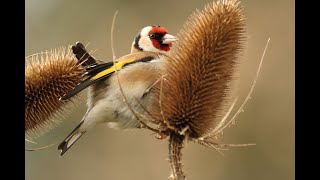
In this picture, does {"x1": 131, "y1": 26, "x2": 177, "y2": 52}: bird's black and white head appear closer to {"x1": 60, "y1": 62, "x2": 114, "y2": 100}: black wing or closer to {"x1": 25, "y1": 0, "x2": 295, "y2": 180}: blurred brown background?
{"x1": 60, "y1": 62, "x2": 114, "y2": 100}: black wing

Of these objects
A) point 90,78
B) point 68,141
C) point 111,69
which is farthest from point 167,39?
point 68,141

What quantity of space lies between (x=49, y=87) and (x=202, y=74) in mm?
1153

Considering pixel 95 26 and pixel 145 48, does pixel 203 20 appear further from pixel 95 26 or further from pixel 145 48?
pixel 95 26

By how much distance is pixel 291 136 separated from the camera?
9672mm

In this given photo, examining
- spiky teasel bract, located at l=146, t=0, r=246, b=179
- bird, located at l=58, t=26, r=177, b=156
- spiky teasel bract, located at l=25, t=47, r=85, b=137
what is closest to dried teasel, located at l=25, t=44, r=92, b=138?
spiky teasel bract, located at l=25, t=47, r=85, b=137

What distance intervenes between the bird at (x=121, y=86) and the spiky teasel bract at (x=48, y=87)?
12 cm

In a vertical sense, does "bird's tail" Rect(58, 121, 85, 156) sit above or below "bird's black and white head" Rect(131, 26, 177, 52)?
below

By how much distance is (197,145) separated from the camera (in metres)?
9.48

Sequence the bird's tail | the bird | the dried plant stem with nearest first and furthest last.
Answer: the dried plant stem < the bird < the bird's tail

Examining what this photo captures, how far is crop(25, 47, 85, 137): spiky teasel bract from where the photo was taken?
4734mm

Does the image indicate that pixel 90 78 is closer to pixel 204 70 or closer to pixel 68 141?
pixel 68 141

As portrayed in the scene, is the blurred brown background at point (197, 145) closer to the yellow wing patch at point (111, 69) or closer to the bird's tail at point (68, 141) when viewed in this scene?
the bird's tail at point (68, 141)

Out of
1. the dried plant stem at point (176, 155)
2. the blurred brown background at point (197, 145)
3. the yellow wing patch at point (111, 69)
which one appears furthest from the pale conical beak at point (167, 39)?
the blurred brown background at point (197, 145)
